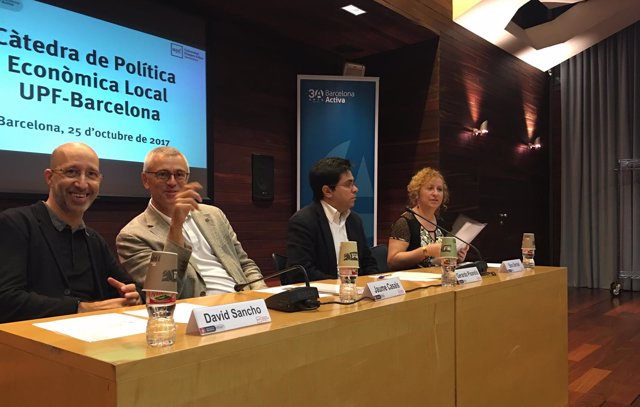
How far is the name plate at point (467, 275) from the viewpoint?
1.86m

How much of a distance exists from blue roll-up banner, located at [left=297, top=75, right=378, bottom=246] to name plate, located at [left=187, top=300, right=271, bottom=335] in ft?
10.6

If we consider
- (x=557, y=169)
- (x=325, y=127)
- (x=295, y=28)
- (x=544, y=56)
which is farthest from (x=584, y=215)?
(x=295, y=28)

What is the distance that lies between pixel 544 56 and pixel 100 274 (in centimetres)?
565

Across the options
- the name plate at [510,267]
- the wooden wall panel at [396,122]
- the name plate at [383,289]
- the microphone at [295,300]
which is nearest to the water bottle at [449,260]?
the name plate at [383,289]

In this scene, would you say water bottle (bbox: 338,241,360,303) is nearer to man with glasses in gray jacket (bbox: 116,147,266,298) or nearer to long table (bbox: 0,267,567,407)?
long table (bbox: 0,267,567,407)

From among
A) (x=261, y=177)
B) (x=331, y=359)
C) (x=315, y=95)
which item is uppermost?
(x=315, y=95)

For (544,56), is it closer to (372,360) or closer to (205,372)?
(372,360)

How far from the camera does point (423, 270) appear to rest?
2.37 m

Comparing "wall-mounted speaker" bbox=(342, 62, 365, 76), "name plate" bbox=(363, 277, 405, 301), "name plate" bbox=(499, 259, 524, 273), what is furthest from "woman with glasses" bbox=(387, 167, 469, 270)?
"wall-mounted speaker" bbox=(342, 62, 365, 76)

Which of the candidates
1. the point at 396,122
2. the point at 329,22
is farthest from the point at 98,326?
the point at 396,122

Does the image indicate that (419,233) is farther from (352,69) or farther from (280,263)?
(352,69)

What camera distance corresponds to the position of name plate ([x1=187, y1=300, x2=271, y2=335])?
106 cm

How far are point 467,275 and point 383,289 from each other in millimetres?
507

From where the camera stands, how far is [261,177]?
432cm
